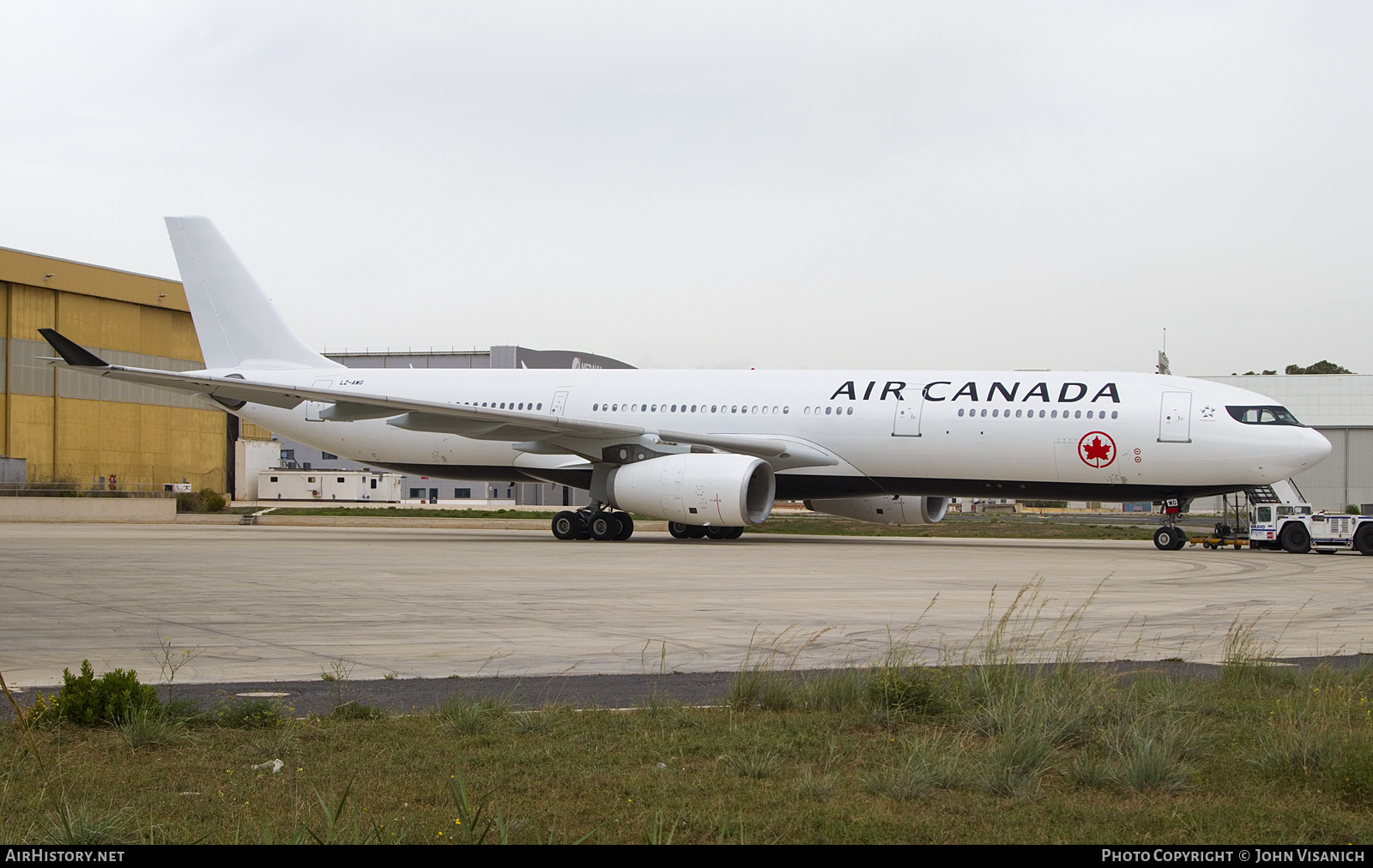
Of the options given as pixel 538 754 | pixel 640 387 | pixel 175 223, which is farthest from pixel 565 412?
pixel 538 754

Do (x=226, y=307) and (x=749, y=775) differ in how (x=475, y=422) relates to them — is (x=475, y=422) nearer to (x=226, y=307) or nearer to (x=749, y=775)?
(x=226, y=307)

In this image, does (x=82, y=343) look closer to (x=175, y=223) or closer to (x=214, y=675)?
(x=175, y=223)

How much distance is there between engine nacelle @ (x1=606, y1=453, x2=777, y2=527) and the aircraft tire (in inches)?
43.8

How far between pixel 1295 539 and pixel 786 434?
10.6 meters

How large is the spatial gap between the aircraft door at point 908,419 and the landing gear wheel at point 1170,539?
512 centimetres

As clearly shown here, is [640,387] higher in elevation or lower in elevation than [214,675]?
higher

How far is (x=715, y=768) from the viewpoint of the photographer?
4.92 m

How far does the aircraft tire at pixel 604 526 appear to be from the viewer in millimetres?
25172

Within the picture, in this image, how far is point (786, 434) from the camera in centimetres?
2486

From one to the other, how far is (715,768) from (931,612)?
6.79 metres

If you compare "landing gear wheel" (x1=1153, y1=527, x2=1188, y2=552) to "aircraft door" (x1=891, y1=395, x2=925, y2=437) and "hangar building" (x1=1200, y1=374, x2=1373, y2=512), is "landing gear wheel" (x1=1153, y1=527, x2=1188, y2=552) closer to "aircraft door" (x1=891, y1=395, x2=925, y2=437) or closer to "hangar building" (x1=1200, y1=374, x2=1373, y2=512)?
"aircraft door" (x1=891, y1=395, x2=925, y2=437)

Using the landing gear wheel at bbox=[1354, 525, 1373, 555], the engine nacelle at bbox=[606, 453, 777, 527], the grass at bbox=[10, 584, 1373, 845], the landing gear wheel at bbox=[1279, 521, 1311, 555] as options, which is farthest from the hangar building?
the grass at bbox=[10, 584, 1373, 845]

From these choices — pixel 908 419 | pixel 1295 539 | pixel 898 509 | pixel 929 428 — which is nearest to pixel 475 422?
pixel 908 419

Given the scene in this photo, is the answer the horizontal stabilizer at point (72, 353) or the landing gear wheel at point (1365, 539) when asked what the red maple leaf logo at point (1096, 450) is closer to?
the landing gear wheel at point (1365, 539)
